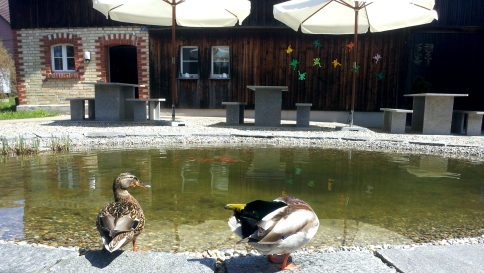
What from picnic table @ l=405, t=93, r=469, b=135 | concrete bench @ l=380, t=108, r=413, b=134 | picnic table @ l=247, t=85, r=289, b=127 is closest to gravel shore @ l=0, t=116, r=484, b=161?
picnic table @ l=405, t=93, r=469, b=135

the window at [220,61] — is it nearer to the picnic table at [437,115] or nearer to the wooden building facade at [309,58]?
the wooden building facade at [309,58]

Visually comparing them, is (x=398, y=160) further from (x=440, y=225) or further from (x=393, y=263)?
(x=393, y=263)

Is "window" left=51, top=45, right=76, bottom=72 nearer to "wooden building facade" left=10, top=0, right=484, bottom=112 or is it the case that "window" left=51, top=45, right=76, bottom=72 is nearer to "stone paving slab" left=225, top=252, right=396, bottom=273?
"wooden building facade" left=10, top=0, right=484, bottom=112

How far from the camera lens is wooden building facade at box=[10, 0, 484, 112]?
36.1 feet

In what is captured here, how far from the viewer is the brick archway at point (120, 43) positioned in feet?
38.7

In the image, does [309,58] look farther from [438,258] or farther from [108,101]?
[438,258]

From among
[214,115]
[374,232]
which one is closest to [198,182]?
[374,232]

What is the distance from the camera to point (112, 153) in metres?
5.66

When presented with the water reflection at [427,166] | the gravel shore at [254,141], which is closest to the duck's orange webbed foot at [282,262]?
the water reflection at [427,166]

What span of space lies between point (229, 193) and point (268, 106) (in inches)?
220

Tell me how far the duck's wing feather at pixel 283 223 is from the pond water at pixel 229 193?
84 centimetres

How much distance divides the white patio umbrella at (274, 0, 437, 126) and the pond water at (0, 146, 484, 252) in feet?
11.4

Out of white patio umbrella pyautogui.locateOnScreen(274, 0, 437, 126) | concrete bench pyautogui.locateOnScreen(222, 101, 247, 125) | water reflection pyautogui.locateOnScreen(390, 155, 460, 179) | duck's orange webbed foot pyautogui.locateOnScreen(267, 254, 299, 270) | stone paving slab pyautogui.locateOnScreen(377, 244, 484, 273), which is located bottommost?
water reflection pyautogui.locateOnScreen(390, 155, 460, 179)

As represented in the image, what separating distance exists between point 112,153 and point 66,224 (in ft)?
9.61
